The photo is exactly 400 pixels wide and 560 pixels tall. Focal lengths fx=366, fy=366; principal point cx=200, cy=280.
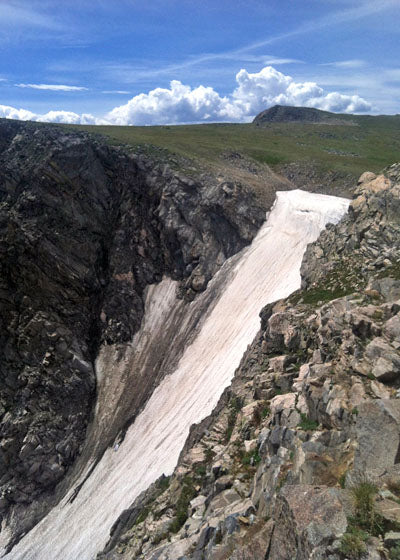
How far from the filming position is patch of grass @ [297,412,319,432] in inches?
618

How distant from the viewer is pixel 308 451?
1383cm

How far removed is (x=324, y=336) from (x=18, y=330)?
44.9 metres

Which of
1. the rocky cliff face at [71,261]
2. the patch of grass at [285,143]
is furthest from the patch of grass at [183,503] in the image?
the patch of grass at [285,143]

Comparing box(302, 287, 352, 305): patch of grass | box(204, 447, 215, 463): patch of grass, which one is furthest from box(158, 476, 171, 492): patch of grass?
box(302, 287, 352, 305): patch of grass

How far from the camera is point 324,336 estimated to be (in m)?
21.2

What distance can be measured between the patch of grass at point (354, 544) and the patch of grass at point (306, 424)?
21.2ft

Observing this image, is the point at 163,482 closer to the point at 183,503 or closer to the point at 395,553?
the point at 183,503

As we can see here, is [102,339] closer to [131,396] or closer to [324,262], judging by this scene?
[131,396]

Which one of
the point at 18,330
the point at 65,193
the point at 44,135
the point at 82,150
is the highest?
the point at 44,135

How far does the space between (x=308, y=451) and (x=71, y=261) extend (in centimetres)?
4960

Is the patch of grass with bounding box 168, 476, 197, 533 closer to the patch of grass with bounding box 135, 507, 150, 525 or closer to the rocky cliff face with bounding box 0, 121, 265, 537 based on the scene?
the patch of grass with bounding box 135, 507, 150, 525

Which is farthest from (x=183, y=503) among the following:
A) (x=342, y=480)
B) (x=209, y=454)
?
(x=342, y=480)

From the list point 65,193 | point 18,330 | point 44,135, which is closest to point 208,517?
point 18,330

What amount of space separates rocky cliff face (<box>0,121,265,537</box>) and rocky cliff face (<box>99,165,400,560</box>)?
77.6ft
